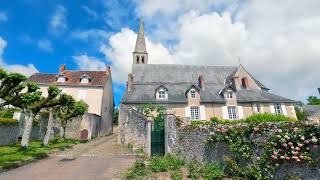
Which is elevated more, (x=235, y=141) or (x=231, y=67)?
(x=231, y=67)

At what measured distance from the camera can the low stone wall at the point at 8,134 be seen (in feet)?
53.6

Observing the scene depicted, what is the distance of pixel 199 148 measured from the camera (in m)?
9.27

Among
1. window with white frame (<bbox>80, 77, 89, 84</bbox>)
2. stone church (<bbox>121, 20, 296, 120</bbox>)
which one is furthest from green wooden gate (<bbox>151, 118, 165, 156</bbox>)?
window with white frame (<bbox>80, 77, 89, 84</bbox>)

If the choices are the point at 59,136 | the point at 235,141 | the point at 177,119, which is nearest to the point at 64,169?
the point at 177,119

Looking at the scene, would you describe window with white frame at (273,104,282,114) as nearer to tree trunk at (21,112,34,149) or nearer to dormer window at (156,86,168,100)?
dormer window at (156,86,168,100)

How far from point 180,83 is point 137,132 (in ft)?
44.1

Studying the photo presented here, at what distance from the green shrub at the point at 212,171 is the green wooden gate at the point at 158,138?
3988 mm

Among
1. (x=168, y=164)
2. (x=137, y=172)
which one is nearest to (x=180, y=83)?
(x=168, y=164)

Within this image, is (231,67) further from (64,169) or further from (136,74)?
(64,169)

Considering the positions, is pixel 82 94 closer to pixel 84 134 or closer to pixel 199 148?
pixel 84 134

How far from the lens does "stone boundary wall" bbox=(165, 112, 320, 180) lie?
5.77 m

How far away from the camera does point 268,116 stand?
19.1 meters

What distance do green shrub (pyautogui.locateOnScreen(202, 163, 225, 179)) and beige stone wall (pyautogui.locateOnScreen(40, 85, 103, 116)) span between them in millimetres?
21479

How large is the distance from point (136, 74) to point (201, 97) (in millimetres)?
9162
